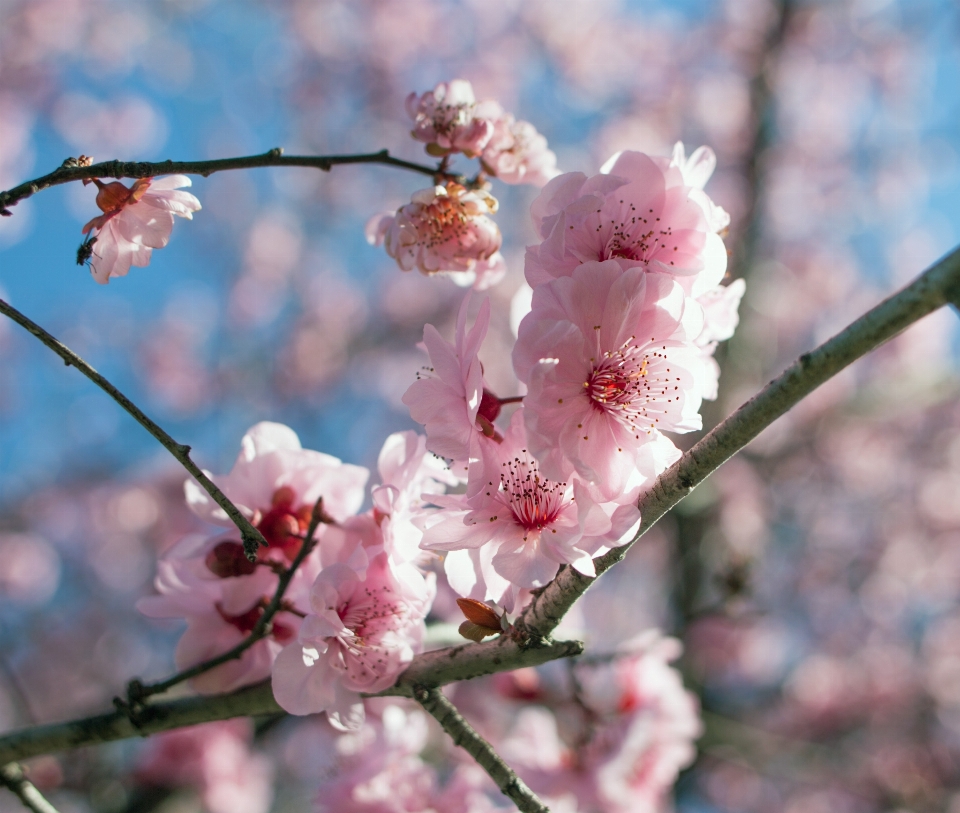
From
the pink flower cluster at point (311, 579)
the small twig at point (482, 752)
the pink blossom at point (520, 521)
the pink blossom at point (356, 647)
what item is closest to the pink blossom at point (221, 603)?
the pink flower cluster at point (311, 579)

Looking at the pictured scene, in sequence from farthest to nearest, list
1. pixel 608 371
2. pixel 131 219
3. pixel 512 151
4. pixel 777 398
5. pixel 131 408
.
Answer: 1. pixel 512 151
2. pixel 131 219
3. pixel 608 371
4. pixel 131 408
5. pixel 777 398

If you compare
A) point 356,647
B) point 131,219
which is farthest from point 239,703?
point 131,219

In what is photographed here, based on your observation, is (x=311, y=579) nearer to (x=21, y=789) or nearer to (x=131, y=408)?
(x=131, y=408)

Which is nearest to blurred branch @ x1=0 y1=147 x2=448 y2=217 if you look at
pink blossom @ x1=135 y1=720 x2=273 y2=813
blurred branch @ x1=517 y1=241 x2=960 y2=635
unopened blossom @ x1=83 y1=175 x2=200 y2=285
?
unopened blossom @ x1=83 y1=175 x2=200 y2=285

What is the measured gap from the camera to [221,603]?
137 centimetres

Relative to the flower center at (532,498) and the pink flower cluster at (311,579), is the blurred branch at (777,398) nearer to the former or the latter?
the flower center at (532,498)

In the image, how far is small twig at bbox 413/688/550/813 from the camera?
3.49 feet

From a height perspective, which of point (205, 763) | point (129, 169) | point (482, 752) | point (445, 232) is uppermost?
point (445, 232)

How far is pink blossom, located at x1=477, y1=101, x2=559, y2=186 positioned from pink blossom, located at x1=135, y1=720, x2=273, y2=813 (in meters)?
2.62

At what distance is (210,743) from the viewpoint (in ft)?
10.2

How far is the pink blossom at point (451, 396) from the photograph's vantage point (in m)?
0.99

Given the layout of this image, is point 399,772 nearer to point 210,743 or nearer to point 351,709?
point 351,709

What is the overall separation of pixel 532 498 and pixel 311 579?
0.49 m

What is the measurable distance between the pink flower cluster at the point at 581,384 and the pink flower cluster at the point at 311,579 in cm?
13
